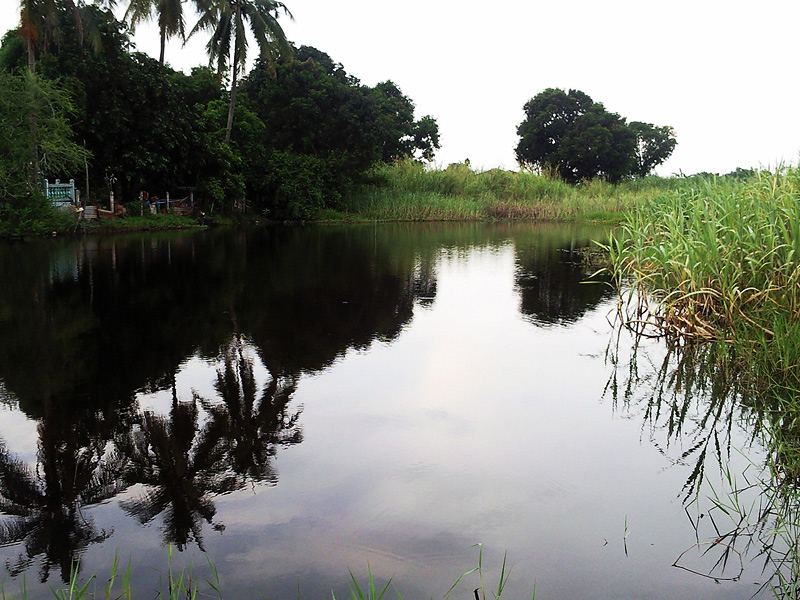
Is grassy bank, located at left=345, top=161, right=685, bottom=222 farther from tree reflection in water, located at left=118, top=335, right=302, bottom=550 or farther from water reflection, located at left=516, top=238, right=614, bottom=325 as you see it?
tree reflection in water, located at left=118, top=335, right=302, bottom=550

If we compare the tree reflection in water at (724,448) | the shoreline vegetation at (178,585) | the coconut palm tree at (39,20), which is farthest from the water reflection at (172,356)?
the coconut palm tree at (39,20)

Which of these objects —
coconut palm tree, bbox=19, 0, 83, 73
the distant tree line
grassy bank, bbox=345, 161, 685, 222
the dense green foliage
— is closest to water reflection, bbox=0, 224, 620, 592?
the distant tree line

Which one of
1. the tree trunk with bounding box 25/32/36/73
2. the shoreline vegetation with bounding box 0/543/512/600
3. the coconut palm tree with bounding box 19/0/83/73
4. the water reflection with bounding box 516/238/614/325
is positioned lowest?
the shoreline vegetation with bounding box 0/543/512/600

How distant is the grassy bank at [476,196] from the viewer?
36.1 m

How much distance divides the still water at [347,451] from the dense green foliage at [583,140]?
43.7 metres

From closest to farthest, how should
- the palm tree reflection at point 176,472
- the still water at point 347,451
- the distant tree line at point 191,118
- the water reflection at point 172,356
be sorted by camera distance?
1. the still water at point 347,451
2. the palm tree reflection at point 176,472
3. the water reflection at point 172,356
4. the distant tree line at point 191,118

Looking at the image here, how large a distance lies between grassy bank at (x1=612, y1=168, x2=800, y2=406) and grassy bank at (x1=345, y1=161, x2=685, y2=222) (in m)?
26.8

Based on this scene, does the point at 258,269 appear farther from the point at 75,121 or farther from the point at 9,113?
the point at 75,121

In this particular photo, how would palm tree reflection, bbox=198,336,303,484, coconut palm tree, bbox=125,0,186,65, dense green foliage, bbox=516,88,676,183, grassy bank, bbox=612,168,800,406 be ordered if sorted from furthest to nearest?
dense green foliage, bbox=516,88,676,183 → coconut palm tree, bbox=125,0,186,65 → grassy bank, bbox=612,168,800,406 → palm tree reflection, bbox=198,336,303,484

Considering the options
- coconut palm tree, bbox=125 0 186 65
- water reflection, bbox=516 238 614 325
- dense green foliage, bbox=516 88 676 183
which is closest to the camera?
water reflection, bbox=516 238 614 325

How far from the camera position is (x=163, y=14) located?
2711 centimetres

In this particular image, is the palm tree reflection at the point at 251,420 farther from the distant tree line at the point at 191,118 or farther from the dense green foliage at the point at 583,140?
the dense green foliage at the point at 583,140

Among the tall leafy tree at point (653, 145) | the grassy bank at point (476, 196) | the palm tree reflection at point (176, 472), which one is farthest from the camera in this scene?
the tall leafy tree at point (653, 145)

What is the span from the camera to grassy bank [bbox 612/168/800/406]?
536 cm
